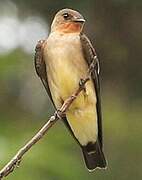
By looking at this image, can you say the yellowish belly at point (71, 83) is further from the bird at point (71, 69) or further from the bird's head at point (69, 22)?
the bird's head at point (69, 22)

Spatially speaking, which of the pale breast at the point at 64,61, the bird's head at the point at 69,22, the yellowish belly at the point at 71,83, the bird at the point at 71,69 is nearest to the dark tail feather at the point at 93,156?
the bird at the point at 71,69

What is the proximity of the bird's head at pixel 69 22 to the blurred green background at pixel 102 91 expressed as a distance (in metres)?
1.24

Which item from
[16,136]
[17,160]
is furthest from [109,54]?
[17,160]

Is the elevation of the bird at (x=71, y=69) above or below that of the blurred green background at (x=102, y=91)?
above

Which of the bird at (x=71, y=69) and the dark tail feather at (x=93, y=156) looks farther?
the dark tail feather at (x=93, y=156)

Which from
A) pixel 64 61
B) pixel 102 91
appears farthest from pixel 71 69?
pixel 102 91

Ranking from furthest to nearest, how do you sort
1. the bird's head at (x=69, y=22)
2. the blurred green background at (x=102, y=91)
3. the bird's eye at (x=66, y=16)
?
the blurred green background at (x=102, y=91)
the bird's eye at (x=66, y=16)
the bird's head at (x=69, y=22)

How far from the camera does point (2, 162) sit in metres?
7.11

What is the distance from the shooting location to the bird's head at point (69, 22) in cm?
616

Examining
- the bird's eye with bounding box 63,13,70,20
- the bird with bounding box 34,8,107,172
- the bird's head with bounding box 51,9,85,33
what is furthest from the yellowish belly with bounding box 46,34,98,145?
the bird's eye with bounding box 63,13,70,20

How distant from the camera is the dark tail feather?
20.7 ft

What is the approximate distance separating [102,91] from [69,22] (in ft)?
11.8

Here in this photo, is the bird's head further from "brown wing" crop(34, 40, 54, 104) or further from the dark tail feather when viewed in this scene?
the dark tail feather

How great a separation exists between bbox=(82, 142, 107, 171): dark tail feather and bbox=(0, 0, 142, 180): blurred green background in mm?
904
